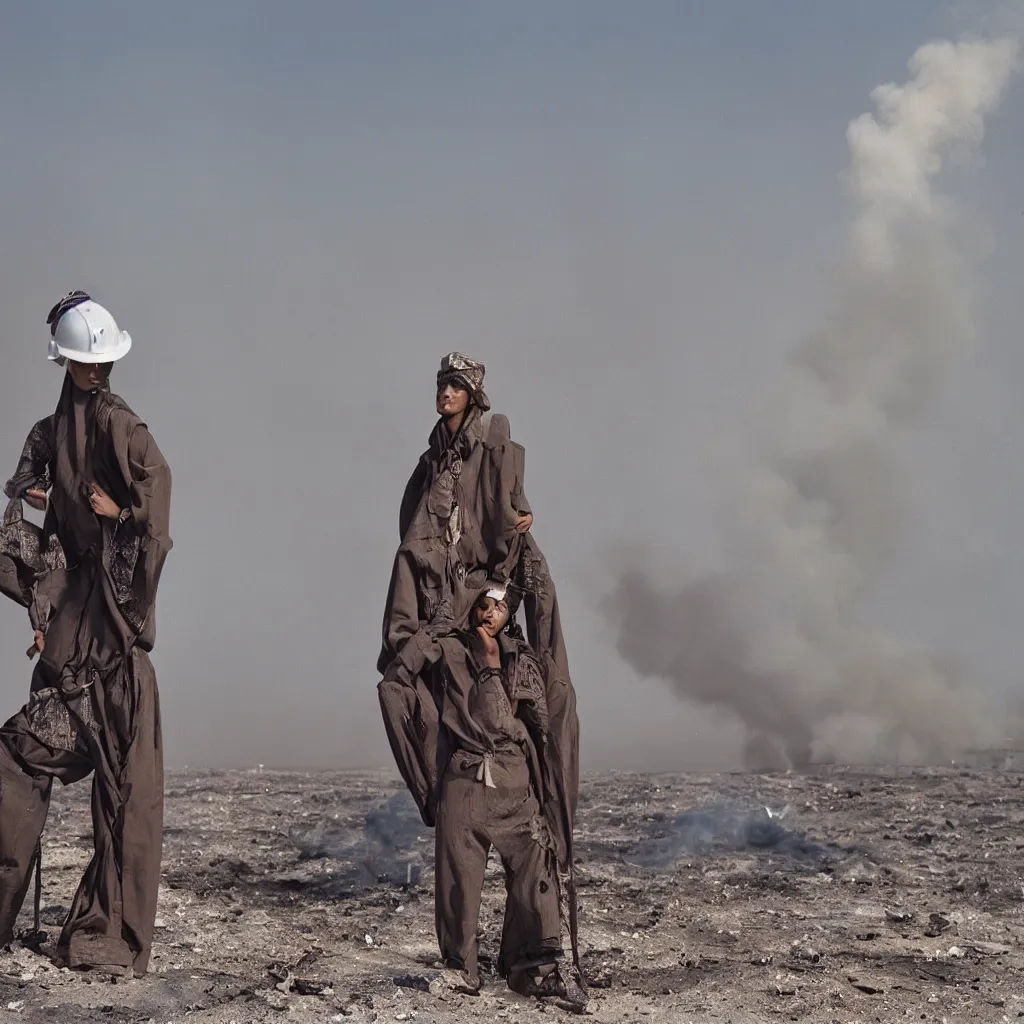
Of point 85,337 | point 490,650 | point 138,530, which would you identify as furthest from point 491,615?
point 85,337

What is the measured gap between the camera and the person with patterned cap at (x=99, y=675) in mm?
10391

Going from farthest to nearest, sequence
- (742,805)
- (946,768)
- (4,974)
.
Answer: (946,768) → (742,805) → (4,974)

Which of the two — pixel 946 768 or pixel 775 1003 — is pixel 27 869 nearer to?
pixel 775 1003

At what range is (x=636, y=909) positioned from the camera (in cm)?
1334

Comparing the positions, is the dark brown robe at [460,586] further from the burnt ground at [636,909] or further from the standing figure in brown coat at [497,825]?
the burnt ground at [636,909]

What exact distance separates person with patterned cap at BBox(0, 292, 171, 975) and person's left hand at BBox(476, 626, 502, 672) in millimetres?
2024

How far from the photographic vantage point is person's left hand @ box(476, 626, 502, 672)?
34.4 ft

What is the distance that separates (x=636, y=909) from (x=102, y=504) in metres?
5.56

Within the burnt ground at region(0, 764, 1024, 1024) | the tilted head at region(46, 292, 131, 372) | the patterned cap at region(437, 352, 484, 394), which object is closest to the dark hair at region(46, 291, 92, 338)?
the tilted head at region(46, 292, 131, 372)

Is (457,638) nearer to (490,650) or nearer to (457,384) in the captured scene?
(490,650)

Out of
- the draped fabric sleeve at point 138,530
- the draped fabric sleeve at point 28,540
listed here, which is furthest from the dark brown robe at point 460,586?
the draped fabric sleeve at point 28,540

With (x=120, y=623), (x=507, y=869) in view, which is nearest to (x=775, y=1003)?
(x=507, y=869)

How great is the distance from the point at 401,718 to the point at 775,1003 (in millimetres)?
2919

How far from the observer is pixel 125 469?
34.0ft
